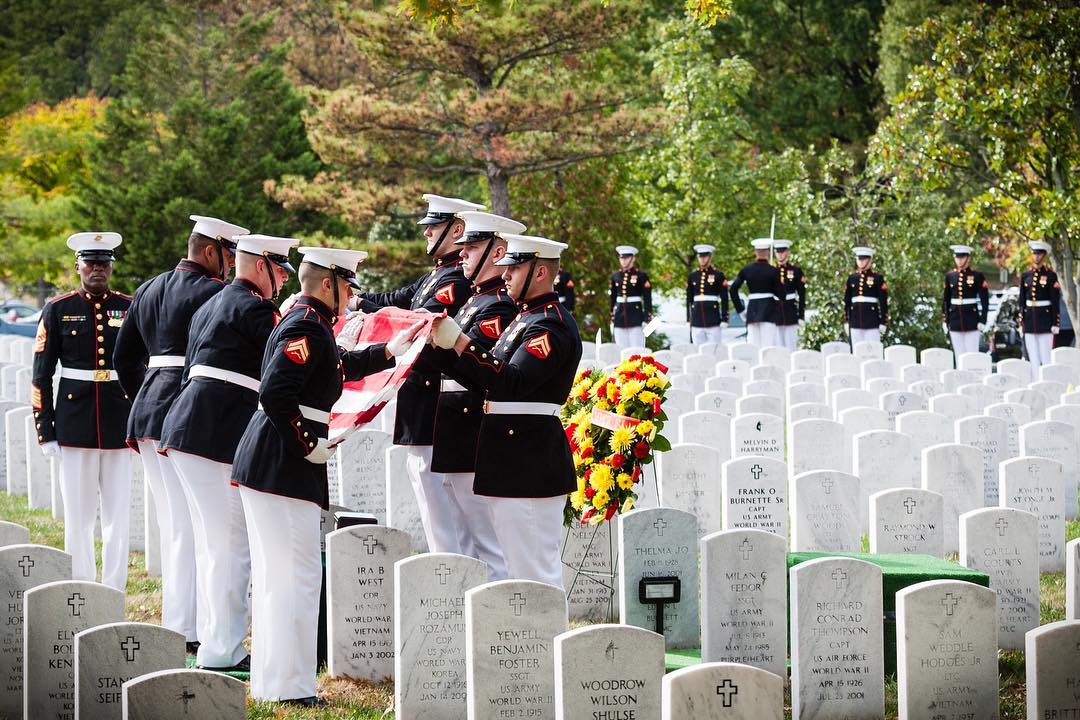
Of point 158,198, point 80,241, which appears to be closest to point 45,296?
point 158,198

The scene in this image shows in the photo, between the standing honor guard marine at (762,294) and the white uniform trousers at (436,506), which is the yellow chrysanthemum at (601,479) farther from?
the standing honor guard marine at (762,294)

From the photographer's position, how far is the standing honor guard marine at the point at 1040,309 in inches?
723

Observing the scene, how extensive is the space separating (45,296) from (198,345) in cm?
3595

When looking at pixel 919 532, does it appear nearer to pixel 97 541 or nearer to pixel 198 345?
pixel 198 345

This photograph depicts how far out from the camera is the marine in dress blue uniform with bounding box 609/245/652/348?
20.2 m

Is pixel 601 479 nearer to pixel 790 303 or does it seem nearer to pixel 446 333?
pixel 446 333

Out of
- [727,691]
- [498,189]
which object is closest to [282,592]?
[727,691]

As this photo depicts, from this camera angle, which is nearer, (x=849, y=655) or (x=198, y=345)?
(x=849, y=655)

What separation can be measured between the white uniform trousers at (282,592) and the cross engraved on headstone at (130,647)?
1075 millimetres

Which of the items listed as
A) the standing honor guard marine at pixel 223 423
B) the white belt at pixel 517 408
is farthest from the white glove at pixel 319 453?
the white belt at pixel 517 408

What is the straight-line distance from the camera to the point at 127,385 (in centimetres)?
730

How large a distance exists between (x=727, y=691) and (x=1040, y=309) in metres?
15.4

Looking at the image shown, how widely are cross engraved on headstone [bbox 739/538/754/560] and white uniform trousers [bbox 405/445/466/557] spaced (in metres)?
1.68

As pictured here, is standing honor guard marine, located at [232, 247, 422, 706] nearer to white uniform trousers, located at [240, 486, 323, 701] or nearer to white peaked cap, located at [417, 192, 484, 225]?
white uniform trousers, located at [240, 486, 323, 701]
